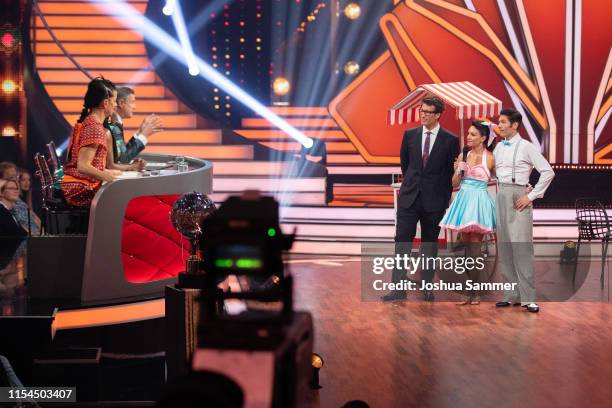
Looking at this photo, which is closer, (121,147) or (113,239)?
(113,239)

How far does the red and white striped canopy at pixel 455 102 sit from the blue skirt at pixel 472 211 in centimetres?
179

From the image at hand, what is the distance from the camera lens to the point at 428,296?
6.96 metres

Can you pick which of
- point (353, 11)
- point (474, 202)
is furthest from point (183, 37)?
point (474, 202)

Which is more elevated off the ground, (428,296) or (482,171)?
(482,171)

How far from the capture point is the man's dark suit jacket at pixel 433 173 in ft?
22.1

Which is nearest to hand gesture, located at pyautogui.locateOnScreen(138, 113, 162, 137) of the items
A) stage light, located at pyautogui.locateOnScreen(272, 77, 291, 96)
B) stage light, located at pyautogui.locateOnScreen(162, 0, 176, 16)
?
stage light, located at pyautogui.locateOnScreen(162, 0, 176, 16)

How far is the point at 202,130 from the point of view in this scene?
39.1 feet

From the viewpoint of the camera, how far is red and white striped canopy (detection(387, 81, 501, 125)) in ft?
28.5

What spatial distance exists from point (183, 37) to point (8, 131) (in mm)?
2524

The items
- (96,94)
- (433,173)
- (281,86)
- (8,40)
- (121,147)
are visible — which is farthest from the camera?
(281,86)

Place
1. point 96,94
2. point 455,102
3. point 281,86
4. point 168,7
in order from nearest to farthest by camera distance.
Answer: point 96,94 → point 455,102 → point 168,7 → point 281,86

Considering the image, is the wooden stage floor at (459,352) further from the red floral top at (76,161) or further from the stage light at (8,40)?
the stage light at (8,40)

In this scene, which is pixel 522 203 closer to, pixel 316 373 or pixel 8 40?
pixel 316 373

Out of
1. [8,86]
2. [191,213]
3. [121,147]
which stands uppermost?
[8,86]
